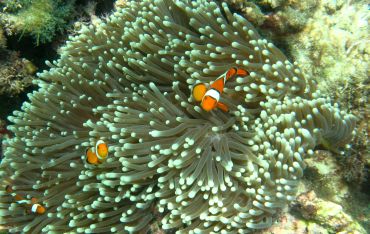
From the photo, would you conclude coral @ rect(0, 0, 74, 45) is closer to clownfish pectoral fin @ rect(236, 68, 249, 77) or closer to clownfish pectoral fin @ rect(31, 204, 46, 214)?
clownfish pectoral fin @ rect(31, 204, 46, 214)

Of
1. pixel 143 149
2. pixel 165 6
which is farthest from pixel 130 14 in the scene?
pixel 143 149

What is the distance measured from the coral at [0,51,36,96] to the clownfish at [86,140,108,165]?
2.44m

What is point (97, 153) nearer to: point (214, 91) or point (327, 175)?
point (214, 91)

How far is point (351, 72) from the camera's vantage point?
343 cm

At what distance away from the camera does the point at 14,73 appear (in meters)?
4.75

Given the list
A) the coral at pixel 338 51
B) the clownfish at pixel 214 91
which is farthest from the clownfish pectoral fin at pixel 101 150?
the coral at pixel 338 51

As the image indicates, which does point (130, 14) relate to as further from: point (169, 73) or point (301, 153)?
point (301, 153)

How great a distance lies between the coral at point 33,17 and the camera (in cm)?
448

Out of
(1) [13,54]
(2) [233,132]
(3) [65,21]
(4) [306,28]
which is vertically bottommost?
(1) [13,54]

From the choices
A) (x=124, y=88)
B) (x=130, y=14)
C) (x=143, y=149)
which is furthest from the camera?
(x=130, y=14)

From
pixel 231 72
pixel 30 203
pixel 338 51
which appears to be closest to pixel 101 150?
pixel 30 203

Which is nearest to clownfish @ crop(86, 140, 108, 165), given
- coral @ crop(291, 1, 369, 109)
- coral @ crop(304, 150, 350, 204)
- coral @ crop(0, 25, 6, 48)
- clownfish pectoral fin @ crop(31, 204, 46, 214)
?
clownfish pectoral fin @ crop(31, 204, 46, 214)

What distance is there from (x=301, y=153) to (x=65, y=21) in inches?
149

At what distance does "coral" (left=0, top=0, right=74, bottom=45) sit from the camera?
14.7 feet
